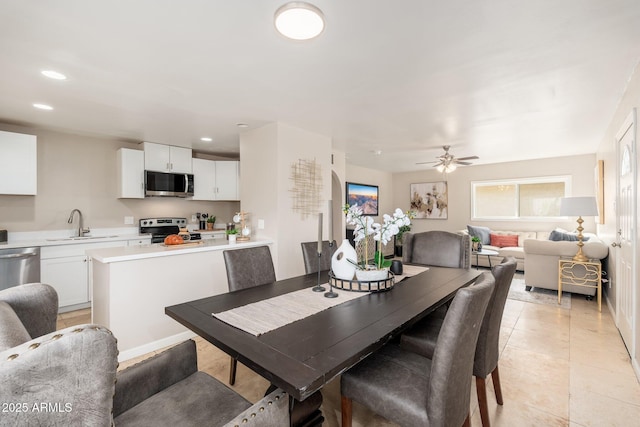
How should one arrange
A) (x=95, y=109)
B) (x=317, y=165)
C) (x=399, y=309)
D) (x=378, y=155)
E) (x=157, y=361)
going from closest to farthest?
(x=157, y=361)
(x=399, y=309)
(x=95, y=109)
(x=317, y=165)
(x=378, y=155)

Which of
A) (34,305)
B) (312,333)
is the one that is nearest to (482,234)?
(312,333)

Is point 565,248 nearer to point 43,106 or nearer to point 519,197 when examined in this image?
point 519,197

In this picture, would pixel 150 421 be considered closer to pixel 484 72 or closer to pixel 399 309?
pixel 399 309

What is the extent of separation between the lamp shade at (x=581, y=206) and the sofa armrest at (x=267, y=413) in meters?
4.72

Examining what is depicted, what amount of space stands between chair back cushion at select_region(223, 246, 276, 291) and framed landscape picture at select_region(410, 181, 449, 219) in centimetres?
608

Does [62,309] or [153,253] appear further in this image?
[62,309]

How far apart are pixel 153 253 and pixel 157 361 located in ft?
5.32

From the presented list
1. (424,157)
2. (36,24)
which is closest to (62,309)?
(36,24)

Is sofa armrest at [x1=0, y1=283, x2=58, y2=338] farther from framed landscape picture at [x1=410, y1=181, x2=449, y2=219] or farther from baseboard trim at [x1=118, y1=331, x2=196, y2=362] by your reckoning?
framed landscape picture at [x1=410, y1=181, x2=449, y2=219]

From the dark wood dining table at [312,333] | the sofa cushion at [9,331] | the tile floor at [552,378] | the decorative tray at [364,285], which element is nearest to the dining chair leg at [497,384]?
the tile floor at [552,378]

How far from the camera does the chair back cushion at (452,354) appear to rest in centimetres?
113

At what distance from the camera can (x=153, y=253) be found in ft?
8.72

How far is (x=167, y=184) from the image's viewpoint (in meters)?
4.53

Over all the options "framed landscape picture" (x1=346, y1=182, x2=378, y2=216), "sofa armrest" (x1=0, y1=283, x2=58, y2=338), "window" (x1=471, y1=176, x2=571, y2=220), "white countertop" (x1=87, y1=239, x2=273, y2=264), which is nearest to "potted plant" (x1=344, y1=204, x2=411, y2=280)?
"sofa armrest" (x1=0, y1=283, x2=58, y2=338)
